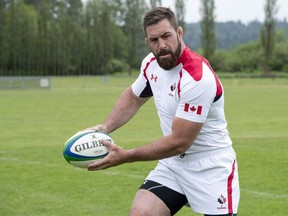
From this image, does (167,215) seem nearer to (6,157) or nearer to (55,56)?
(6,157)

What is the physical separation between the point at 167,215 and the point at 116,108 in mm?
1292

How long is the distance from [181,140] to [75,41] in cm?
9579

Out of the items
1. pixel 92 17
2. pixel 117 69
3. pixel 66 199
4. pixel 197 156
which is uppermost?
pixel 197 156

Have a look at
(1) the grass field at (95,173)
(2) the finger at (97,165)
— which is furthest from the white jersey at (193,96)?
(1) the grass field at (95,173)

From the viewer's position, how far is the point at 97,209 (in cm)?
960

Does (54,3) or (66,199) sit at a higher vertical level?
(66,199)

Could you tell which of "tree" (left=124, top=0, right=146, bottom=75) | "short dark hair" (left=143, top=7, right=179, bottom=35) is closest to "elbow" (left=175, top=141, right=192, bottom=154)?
"short dark hair" (left=143, top=7, right=179, bottom=35)

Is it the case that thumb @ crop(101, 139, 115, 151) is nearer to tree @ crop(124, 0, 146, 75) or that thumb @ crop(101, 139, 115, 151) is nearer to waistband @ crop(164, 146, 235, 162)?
waistband @ crop(164, 146, 235, 162)

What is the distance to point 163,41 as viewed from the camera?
17.4 ft

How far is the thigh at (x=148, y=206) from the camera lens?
5688 mm

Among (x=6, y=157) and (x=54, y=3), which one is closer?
(x=6, y=157)

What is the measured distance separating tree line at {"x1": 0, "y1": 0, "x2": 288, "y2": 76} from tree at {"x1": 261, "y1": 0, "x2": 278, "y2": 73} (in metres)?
0.46

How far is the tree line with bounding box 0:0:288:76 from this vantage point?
9494 centimetres

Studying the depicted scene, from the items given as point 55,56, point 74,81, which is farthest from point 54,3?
point 74,81
